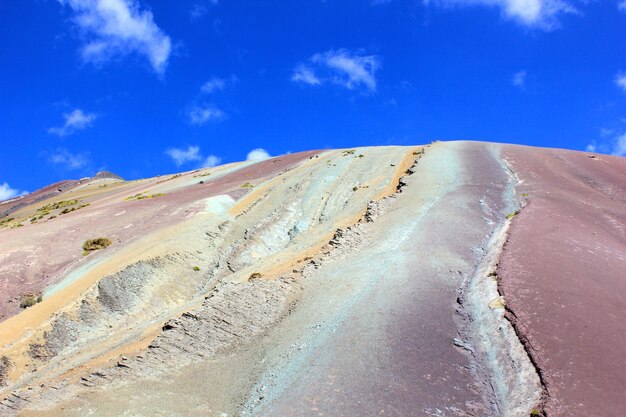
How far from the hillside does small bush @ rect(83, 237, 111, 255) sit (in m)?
0.24

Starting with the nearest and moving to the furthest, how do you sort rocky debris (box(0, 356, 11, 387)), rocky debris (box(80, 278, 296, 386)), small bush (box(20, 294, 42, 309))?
rocky debris (box(80, 278, 296, 386)) → rocky debris (box(0, 356, 11, 387)) → small bush (box(20, 294, 42, 309))

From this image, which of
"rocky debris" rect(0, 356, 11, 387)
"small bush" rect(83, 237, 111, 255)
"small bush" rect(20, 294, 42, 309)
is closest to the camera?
"rocky debris" rect(0, 356, 11, 387)

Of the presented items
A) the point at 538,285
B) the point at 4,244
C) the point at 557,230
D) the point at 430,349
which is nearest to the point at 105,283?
the point at 4,244

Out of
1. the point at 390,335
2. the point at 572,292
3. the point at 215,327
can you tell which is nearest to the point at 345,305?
the point at 390,335

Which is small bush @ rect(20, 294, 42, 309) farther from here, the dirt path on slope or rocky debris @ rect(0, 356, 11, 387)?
the dirt path on slope

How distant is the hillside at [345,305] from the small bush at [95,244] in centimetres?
24

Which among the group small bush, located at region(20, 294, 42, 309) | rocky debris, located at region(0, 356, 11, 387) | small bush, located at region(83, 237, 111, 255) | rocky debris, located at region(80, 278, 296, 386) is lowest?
rocky debris, located at region(0, 356, 11, 387)

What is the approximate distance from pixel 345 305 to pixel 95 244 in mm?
21625

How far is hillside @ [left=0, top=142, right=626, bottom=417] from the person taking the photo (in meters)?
11.2

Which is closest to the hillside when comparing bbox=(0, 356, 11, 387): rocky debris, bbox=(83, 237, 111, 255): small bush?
bbox=(0, 356, 11, 387): rocky debris

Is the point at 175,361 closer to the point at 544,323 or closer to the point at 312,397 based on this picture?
the point at 312,397

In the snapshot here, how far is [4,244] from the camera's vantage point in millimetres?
30375

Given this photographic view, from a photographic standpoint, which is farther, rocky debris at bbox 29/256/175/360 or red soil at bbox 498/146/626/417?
rocky debris at bbox 29/256/175/360

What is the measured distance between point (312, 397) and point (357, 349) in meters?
2.13
